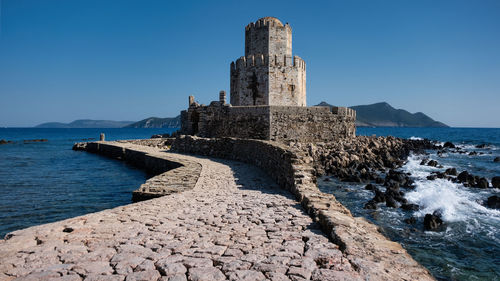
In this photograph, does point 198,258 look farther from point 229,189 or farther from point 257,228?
point 229,189

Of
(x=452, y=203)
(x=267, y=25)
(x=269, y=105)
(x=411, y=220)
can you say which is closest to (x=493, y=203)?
(x=452, y=203)

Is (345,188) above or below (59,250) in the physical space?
below

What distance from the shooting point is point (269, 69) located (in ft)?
73.0

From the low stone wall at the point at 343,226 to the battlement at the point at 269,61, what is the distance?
473 inches

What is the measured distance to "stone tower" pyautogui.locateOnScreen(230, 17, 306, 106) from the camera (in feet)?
73.5

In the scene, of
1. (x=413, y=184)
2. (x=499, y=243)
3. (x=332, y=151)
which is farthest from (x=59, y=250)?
(x=332, y=151)

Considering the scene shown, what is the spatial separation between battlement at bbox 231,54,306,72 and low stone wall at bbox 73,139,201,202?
30.6 ft

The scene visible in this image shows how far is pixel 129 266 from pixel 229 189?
16.5ft

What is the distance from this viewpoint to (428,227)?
8.43m

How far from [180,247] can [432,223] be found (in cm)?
750

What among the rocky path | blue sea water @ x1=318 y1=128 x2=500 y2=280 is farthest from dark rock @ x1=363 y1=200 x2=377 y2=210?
the rocky path

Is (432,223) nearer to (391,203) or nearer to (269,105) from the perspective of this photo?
(391,203)

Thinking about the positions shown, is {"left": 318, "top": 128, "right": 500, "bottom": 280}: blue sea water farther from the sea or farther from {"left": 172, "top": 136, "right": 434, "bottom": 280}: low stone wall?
{"left": 172, "top": 136, "right": 434, "bottom": 280}: low stone wall

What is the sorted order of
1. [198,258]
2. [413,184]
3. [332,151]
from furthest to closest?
[332,151], [413,184], [198,258]
